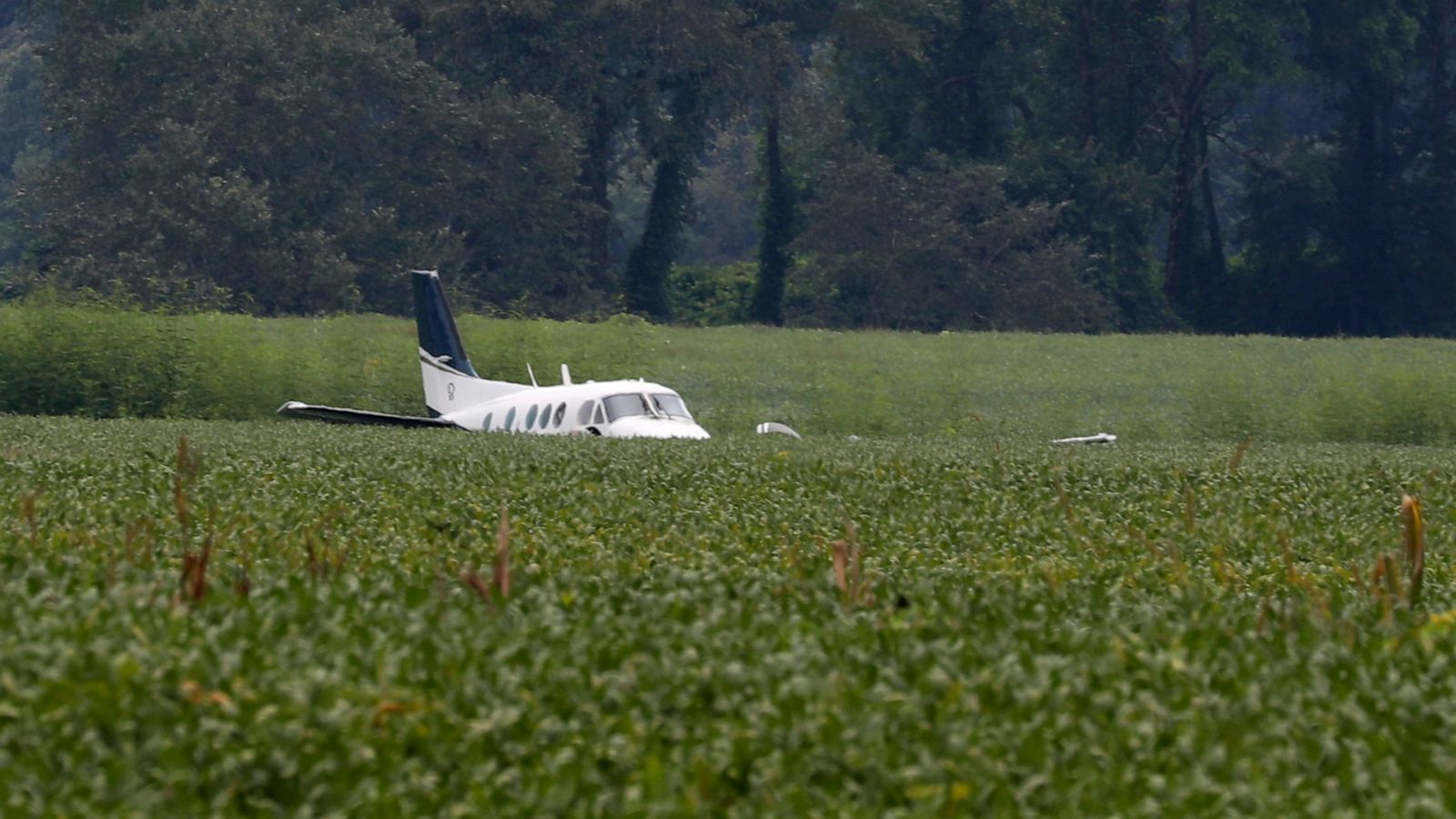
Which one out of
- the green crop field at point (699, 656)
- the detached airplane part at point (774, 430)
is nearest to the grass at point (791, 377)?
the detached airplane part at point (774, 430)

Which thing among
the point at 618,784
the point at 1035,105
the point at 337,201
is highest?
the point at 1035,105

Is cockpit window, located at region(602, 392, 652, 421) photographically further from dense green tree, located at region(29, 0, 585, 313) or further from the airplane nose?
dense green tree, located at region(29, 0, 585, 313)

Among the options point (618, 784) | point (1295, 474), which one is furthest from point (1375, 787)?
point (1295, 474)

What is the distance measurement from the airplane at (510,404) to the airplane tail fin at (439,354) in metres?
0.02

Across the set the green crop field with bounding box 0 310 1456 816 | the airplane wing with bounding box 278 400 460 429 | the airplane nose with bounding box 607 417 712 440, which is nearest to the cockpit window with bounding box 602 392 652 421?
the airplane nose with bounding box 607 417 712 440

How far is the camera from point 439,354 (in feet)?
115

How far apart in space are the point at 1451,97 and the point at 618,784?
67.0 meters

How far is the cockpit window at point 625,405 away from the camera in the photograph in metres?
27.9

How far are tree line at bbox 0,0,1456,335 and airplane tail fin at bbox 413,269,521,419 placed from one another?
21313 mm

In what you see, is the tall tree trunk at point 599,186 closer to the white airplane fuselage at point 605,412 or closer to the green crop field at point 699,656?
the white airplane fuselage at point 605,412

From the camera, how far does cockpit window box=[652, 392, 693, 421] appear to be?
28234 mm

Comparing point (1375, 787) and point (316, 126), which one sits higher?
point (316, 126)

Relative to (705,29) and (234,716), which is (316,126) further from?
(234,716)

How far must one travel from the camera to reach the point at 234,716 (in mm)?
5863
